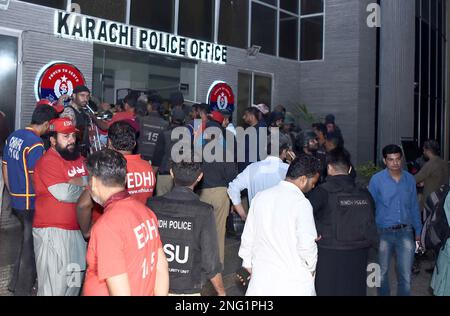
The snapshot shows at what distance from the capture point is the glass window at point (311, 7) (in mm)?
15922

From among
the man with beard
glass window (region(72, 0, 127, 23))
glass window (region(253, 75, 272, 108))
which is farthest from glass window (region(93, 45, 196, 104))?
the man with beard

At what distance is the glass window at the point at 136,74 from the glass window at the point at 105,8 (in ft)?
2.04

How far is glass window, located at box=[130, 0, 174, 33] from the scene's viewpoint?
36.4 feet

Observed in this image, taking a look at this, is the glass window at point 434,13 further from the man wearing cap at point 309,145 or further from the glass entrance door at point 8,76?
the glass entrance door at point 8,76

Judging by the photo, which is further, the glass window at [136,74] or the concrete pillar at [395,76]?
the concrete pillar at [395,76]

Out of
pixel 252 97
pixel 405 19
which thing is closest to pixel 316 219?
pixel 405 19

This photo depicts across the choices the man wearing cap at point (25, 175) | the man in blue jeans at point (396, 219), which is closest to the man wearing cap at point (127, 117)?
the man wearing cap at point (25, 175)

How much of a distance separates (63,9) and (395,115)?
6.85m

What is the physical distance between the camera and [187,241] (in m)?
3.58

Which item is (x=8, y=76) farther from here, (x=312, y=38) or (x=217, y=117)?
(x=312, y=38)

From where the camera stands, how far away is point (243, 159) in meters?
7.41

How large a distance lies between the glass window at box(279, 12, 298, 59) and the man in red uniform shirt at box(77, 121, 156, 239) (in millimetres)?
11482
